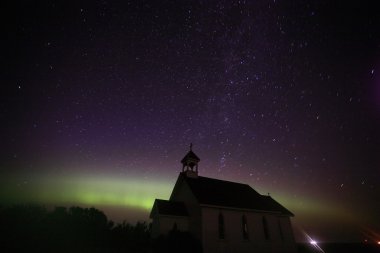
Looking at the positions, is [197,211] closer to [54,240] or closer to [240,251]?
[240,251]

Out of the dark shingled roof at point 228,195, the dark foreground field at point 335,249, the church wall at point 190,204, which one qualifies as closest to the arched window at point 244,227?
the dark shingled roof at point 228,195

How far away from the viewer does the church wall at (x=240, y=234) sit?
23.5 meters

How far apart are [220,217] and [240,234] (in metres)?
2.95

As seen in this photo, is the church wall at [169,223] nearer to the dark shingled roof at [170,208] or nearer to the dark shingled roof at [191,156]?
the dark shingled roof at [170,208]

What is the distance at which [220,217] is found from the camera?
25.4 meters

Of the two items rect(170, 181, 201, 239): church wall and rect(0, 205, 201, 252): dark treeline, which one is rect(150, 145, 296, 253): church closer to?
rect(170, 181, 201, 239): church wall

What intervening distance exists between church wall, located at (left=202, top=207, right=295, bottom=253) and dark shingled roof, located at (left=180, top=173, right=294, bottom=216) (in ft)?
2.70

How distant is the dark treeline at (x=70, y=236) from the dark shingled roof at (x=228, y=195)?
16.0 ft

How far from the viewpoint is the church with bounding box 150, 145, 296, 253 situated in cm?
2381

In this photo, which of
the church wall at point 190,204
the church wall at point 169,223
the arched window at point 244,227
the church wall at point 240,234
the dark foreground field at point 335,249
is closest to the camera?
the church wall at point 169,223

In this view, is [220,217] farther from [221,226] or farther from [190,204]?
[190,204]

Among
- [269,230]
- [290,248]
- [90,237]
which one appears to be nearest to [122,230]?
[90,237]

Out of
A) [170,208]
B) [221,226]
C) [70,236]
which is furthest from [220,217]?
[70,236]

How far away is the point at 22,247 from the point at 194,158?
19447mm
